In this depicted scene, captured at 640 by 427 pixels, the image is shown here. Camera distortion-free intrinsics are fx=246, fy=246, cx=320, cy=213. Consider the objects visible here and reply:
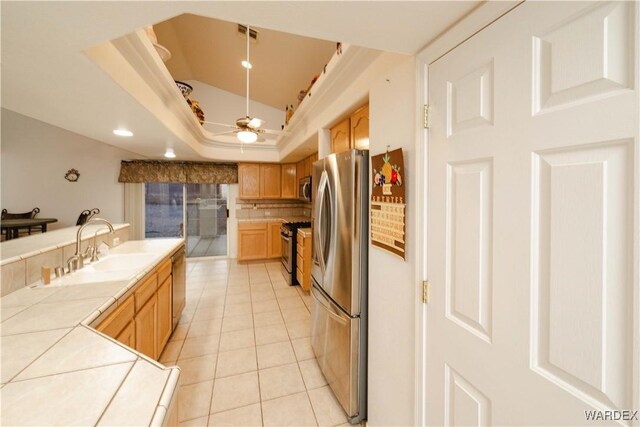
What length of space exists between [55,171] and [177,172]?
175cm

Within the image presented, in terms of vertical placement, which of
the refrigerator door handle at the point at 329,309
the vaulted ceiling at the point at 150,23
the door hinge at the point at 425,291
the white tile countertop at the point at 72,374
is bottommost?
the refrigerator door handle at the point at 329,309

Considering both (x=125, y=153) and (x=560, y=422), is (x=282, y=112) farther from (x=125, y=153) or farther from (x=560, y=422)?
(x=560, y=422)

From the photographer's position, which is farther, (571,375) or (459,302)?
(459,302)

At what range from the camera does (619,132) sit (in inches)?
20.1

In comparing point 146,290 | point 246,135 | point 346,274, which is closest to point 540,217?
point 346,274

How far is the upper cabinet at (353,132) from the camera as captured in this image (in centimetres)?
171

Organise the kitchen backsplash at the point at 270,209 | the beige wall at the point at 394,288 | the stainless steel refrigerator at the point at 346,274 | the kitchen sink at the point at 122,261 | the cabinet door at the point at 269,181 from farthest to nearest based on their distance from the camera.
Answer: the kitchen backsplash at the point at 270,209, the cabinet door at the point at 269,181, the kitchen sink at the point at 122,261, the stainless steel refrigerator at the point at 346,274, the beige wall at the point at 394,288

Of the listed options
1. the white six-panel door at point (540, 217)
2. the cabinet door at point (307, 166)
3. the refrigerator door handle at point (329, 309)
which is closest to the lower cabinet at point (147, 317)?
the refrigerator door handle at point (329, 309)

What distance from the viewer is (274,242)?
540 cm

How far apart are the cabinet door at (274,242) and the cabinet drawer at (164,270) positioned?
2.96m

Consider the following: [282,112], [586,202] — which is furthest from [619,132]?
[282,112]

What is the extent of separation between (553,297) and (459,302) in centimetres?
31

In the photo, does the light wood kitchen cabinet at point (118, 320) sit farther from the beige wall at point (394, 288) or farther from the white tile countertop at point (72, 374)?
the beige wall at point (394, 288)

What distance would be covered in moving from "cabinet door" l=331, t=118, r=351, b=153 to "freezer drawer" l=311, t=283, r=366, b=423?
121 cm
